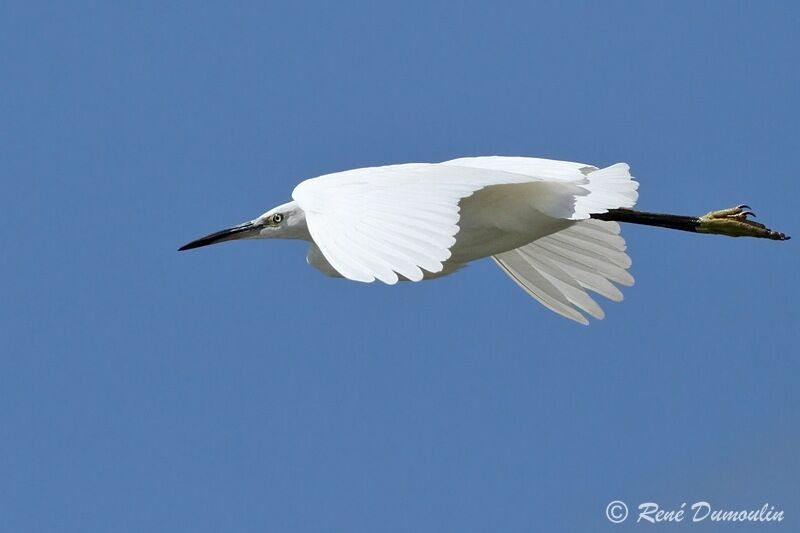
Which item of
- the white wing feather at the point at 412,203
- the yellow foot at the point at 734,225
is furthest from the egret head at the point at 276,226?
the yellow foot at the point at 734,225

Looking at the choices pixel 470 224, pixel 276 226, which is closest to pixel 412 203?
pixel 470 224

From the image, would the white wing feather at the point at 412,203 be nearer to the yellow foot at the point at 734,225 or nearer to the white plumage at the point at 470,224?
the white plumage at the point at 470,224

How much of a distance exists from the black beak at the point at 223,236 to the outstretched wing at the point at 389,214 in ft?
6.20

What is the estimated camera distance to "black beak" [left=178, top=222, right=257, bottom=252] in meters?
11.4

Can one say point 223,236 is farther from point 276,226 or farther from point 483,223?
point 483,223

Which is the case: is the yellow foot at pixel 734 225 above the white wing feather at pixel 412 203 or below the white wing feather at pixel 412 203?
above

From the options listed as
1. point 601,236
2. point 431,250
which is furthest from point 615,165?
point 431,250

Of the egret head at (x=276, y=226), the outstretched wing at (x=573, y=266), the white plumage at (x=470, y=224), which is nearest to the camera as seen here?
the white plumage at (x=470, y=224)

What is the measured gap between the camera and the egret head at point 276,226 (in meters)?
11.1

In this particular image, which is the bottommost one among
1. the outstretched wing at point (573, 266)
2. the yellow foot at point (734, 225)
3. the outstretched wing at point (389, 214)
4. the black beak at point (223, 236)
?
the outstretched wing at point (389, 214)

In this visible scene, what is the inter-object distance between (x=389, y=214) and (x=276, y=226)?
2.91m

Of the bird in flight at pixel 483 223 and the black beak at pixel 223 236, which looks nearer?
the bird in flight at pixel 483 223

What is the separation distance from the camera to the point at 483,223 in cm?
1031

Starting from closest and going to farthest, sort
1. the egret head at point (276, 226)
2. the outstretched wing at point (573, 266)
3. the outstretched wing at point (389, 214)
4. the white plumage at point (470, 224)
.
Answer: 1. the outstretched wing at point (389, 214)
2. the white plumage at point (470, 224)
3. the egret head at point (276, 226)
4. the outstretched wing at point (573, 266)
